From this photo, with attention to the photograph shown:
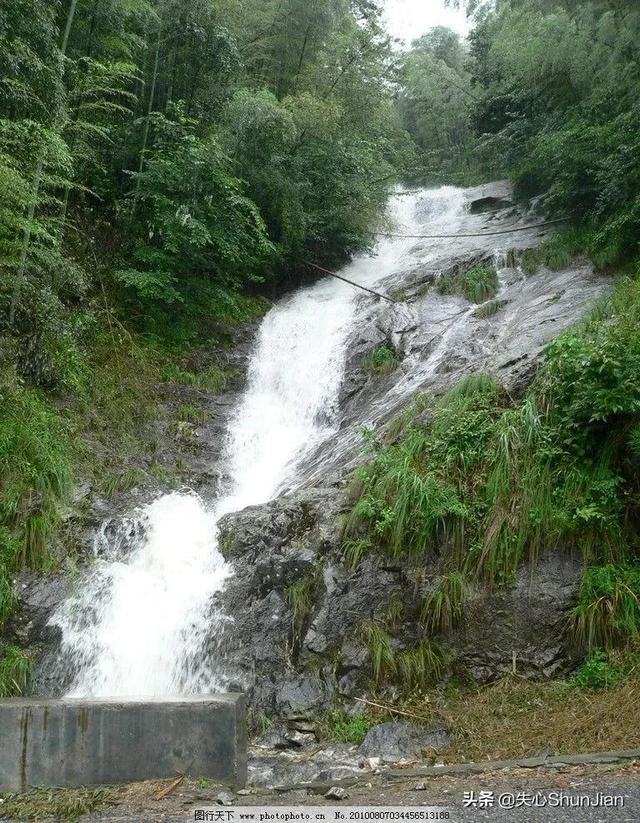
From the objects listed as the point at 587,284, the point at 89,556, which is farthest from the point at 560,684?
the point at 587,284

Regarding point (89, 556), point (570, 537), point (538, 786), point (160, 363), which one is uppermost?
point (160, 363)

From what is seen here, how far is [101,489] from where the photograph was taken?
8.84 metres

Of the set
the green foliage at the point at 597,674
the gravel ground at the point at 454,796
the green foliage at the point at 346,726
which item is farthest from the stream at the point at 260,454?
the green foliage at the point at 597,674

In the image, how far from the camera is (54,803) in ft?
14.2

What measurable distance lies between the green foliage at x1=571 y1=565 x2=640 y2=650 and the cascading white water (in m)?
3.38

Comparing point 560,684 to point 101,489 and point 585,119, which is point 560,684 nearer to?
point 101,489

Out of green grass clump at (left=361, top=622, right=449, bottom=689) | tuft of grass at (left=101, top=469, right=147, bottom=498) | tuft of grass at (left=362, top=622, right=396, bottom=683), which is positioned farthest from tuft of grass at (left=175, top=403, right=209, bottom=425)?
green grass clump at (left=361, top=622, right=449, bottom=689)

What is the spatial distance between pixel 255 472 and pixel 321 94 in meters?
10.6

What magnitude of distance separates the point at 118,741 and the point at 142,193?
10.6 meters

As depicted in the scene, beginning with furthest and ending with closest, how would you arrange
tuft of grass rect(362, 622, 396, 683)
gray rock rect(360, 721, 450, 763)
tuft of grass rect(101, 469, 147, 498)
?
tuft of grass rect(101, 469, 147, 498) < tuft of grass rect(362, 622, 396, 683) < gray rock rect(360, 721, 450, 763)

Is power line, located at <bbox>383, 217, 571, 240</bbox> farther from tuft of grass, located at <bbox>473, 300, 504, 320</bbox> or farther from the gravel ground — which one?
the gravel ground

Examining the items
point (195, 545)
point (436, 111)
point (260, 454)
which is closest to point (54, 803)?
point (195, 545)

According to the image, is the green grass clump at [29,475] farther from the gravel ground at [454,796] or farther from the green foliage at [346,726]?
the green foliage at [346,726]

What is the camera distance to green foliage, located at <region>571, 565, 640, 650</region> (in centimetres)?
558
